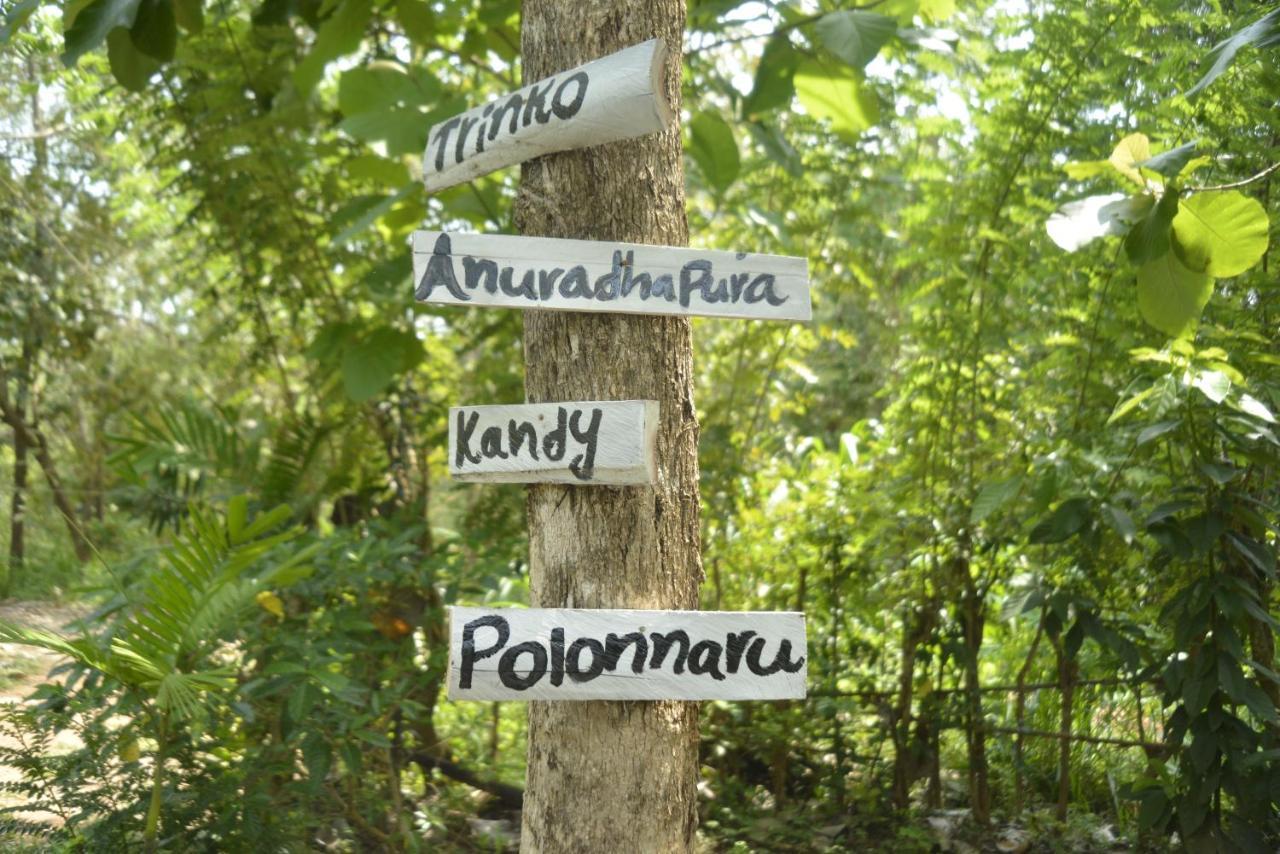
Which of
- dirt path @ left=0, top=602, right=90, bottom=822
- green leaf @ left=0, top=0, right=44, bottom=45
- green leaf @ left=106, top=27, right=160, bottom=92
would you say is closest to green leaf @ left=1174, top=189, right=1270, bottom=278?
green leaf @ left=0, top=0, right=44, bottom=45

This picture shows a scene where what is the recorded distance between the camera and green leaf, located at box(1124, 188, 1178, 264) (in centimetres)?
219

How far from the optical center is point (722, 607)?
158 inches

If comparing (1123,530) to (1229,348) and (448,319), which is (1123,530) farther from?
(448,319)

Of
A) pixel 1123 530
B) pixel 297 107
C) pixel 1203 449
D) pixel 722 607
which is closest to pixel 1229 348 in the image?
pixel 1203 449

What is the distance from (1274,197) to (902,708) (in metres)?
1.75

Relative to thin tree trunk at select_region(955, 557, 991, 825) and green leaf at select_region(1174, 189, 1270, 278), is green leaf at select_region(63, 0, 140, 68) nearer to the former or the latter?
green leaf at select_region(1174, 189, 1270, 278)

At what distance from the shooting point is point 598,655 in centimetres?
188

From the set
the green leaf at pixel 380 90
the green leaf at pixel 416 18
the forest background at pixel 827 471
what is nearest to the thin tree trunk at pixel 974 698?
the forest background at pixel 827 471

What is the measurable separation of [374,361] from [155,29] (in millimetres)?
1074

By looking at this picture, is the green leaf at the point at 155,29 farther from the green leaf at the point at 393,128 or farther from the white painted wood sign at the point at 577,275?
the white painted wood sign at the point at 577,275

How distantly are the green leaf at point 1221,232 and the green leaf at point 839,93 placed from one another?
111 centimetres

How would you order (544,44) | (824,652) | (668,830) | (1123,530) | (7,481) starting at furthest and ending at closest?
(7,481) → (824,652) → (1123,530) → (544,44) → (668,830)

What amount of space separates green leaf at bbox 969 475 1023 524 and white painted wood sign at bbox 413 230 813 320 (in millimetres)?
1157

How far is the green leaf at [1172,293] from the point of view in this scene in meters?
2.31
